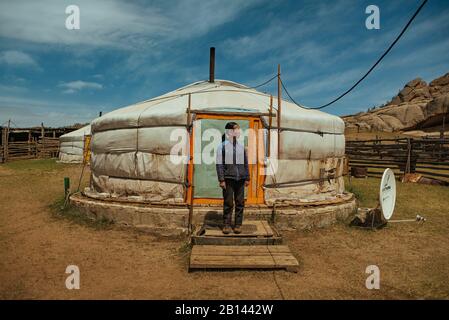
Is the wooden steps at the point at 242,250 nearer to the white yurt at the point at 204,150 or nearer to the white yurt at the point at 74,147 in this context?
the white yurt at the point at 204,150

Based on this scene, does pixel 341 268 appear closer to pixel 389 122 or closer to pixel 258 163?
pixel 258 163

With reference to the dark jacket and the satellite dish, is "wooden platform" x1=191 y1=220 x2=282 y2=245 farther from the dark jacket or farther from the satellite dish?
the satellite dish

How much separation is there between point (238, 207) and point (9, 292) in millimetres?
2863

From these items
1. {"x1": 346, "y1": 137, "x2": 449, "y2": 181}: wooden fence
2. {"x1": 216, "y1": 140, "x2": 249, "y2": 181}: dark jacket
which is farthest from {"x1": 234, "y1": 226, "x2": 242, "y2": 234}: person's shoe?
{"x1": 346, "y1": 137, "x2": 449, "y2": 181}: wooden fence

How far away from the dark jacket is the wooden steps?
860mm

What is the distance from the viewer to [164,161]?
571 cm

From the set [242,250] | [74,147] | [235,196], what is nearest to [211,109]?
[235,196]

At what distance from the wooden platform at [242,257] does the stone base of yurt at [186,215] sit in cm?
104

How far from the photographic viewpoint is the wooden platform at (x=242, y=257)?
12.2 feet

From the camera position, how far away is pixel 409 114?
28.5m

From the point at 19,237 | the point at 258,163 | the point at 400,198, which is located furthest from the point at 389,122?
the point at 19,237

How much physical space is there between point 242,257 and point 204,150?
2.34m

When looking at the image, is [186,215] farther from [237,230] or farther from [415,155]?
[415,155]
